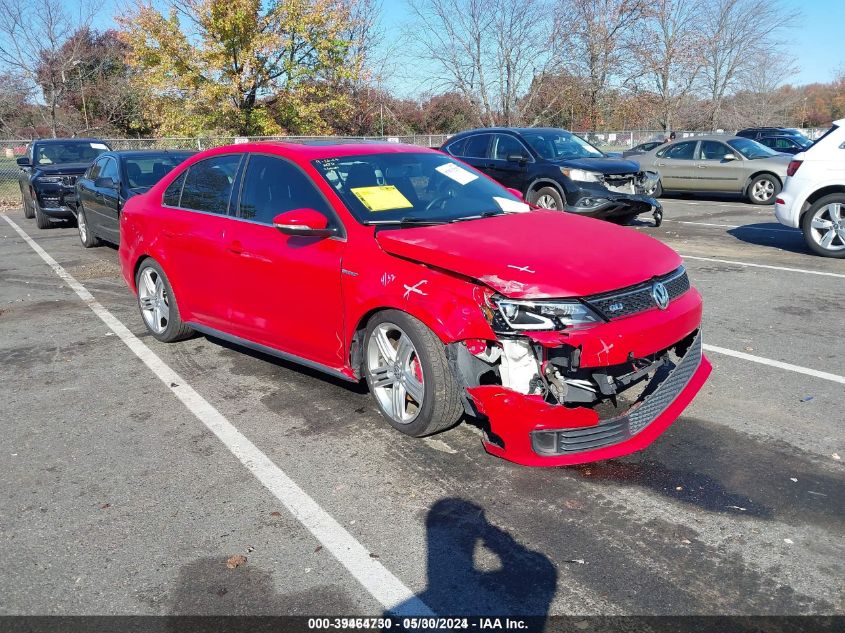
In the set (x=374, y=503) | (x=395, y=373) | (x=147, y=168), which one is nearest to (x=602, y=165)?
(x=147, y=168)

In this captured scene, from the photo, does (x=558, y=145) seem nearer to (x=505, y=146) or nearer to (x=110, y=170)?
(x=505, y=146)

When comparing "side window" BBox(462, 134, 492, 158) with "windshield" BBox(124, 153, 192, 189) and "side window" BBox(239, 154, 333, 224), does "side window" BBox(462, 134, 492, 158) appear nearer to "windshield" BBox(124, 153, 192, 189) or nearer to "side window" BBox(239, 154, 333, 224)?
"windshield" BBox(124, 153, 192, 189)

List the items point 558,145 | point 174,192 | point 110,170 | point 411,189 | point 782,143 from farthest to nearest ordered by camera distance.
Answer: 1. point 782,143
2. point 558,145
3. point 110,170
4. point 174,192
5. point 411,189

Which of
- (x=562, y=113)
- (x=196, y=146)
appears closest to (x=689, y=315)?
(x=196, y=146)

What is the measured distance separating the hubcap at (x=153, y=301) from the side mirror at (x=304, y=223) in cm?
217

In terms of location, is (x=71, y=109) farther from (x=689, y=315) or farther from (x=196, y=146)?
(x=689, y=315)

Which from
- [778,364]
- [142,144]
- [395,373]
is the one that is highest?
[142,144]

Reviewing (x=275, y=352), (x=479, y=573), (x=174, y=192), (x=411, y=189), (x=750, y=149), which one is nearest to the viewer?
(x=479, y=573)

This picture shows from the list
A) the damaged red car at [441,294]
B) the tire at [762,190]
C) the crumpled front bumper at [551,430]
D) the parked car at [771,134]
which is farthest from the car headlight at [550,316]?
the parked car at [771,134]

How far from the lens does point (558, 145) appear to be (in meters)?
11.8

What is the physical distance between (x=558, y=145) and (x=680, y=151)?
6.17m

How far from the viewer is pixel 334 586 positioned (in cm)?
276

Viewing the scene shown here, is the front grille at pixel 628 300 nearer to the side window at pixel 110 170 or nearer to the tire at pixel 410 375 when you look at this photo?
the tire at pixel 410 375

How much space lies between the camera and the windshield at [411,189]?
14.3ft
